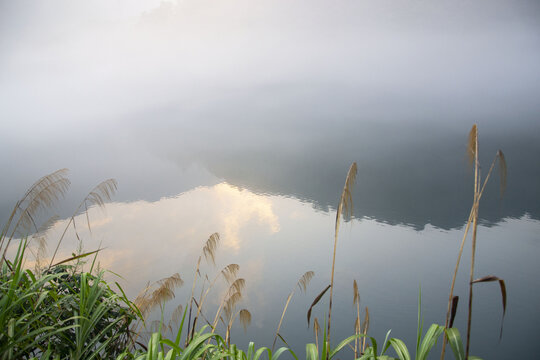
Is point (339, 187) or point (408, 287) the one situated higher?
point (339, 187)

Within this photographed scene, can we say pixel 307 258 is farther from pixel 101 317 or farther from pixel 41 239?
pixel 101 317

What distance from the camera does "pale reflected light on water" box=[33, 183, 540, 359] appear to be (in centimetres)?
566

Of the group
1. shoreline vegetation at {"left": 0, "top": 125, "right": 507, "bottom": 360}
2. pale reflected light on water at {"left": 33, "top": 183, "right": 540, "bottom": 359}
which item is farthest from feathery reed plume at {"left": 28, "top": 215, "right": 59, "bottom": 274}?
pale reflected light on water at {"left": 33, "top": 183, "right": 540, "bottom": 359}

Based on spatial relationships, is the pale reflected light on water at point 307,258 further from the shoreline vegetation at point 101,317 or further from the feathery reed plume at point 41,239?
the shoreline vegetation at point 101,317

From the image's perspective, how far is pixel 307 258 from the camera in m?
7.15

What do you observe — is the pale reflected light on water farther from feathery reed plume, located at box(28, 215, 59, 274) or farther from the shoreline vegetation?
the shoreline vegetation

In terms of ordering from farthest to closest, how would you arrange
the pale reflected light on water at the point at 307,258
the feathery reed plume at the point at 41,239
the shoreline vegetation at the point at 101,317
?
the pale reflected light on water at the point at 307,258, the feathery reed plume at the point at 41,239, the shoreline vegetation at the point at 101,317

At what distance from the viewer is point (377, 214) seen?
10141mm

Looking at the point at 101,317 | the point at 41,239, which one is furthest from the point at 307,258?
the point at 101,317

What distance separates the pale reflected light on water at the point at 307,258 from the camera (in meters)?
5.66

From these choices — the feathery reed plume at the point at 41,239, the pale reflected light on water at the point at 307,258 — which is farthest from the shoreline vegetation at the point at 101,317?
the pale reflected light on water at the point at 307,258

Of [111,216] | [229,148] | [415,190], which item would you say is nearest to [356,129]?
[415,190]

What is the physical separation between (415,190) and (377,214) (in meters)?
3.20

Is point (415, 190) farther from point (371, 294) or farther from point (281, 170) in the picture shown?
point (371, 294)
